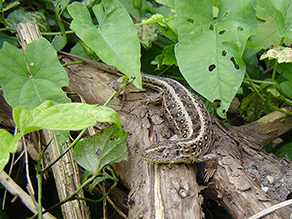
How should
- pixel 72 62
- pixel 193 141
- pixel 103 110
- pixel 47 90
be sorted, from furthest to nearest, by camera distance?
1. pixel 72 62
2. pixel 193 141
3. pixel 47 90
4. pixel 103 110

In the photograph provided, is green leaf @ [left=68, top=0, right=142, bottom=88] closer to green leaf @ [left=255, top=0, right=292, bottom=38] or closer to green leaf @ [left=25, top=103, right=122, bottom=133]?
green leaf @ [left=25, top=103, right=122, bottom=133]

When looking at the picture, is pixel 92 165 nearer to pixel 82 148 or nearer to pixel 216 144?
pixel 82 148

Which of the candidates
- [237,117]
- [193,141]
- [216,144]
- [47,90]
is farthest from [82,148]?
[237,117]

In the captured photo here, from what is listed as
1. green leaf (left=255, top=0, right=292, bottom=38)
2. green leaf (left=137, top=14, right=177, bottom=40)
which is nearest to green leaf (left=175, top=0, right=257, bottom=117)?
green leaf (left=255, top=0, right=292, bottom=38)

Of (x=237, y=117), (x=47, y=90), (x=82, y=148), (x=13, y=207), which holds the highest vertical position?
(x=47, y=90)

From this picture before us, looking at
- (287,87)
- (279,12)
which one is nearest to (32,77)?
(279,12)

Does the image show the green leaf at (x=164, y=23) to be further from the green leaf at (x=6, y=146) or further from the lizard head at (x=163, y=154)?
the green leaf at (x=6, y=146)

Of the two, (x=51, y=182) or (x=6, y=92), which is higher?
(x=6, y=92)
